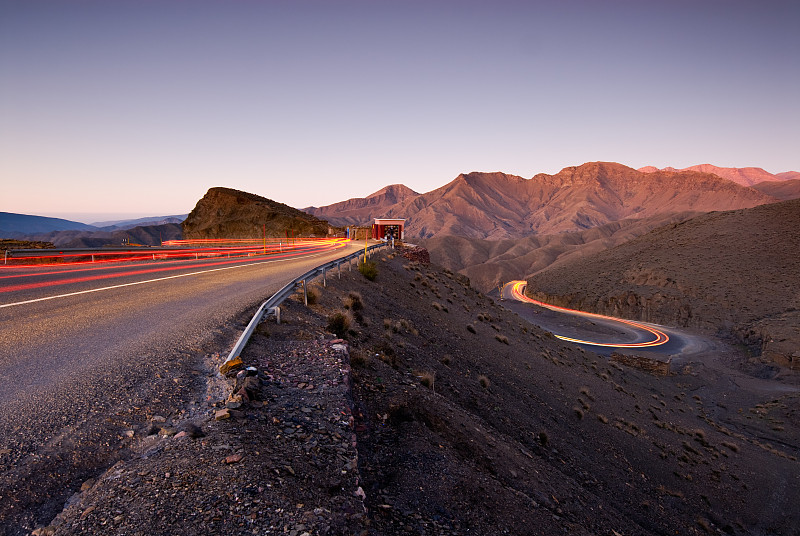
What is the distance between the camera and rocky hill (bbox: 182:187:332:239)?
61.4 m

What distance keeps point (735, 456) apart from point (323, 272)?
70.8ft

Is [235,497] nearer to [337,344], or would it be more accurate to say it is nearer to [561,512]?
[337,344]

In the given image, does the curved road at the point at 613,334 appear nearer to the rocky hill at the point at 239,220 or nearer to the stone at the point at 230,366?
the rocky hill at the point at 239,220

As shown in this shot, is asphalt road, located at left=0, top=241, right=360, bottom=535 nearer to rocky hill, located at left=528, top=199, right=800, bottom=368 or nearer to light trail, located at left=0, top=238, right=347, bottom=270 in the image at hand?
light trail, located at left=0, top=238, right=347, bottom=270

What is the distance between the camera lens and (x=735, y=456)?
18875 millimetres

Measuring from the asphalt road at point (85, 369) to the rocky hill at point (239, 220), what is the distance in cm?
5168

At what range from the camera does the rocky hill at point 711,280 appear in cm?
5091

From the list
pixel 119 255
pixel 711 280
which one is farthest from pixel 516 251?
pixel 119 255

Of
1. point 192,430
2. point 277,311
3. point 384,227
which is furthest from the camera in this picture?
point 384,227

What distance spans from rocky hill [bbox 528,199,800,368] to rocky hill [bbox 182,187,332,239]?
49.9m

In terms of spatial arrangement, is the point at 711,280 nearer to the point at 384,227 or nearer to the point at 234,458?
the point at 384,227

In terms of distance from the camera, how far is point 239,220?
64750mm

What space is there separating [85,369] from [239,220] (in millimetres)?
64687

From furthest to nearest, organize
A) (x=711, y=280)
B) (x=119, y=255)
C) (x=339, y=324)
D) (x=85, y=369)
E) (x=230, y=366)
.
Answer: (x=711, y=280) → (x=119, y=255) → (x=339, y=324) → (x=230, y=366) → (x=85, y=369)
